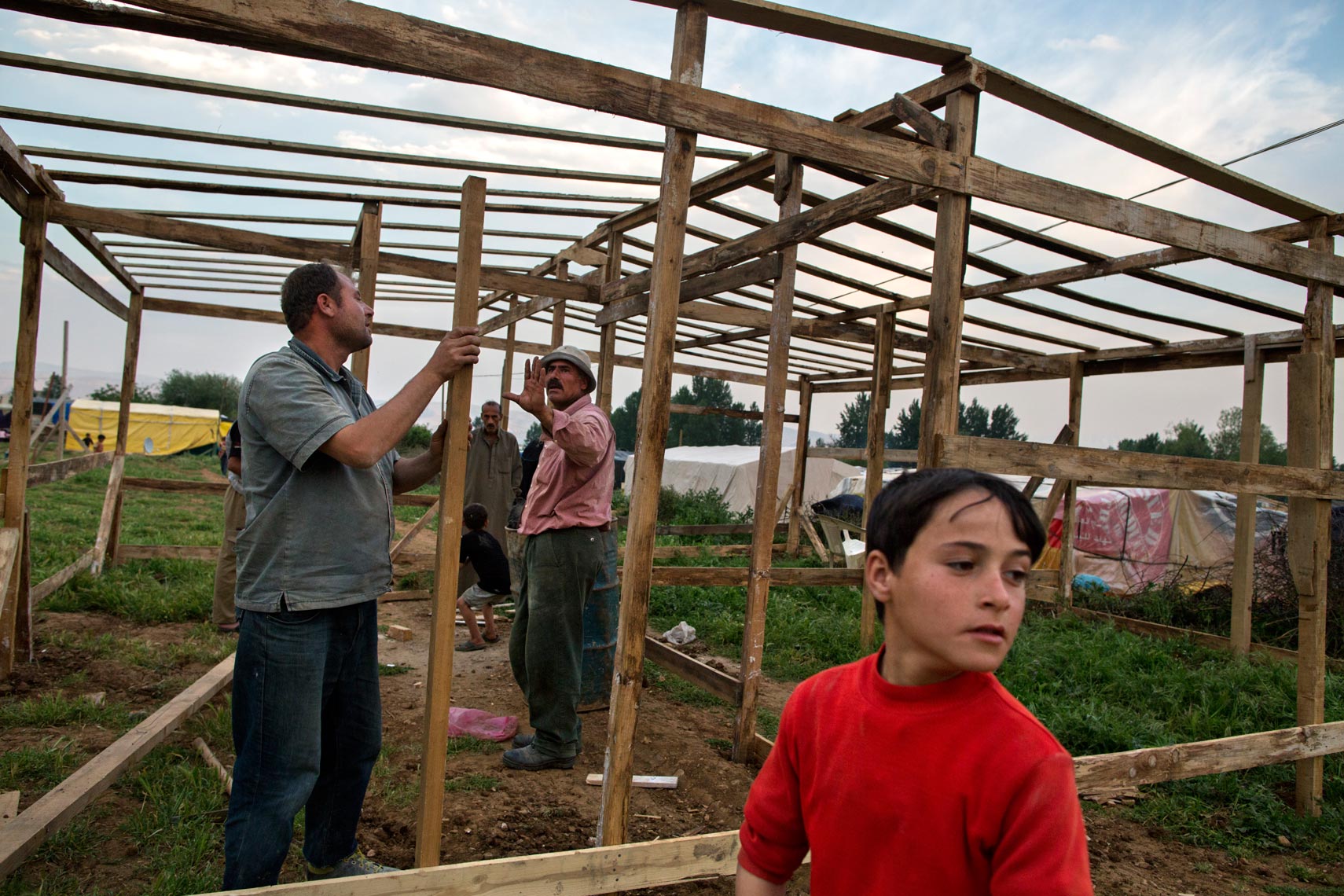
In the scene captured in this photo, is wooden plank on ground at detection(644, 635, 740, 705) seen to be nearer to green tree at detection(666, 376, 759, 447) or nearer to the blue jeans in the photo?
the blue jeans

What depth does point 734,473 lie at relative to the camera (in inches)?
854

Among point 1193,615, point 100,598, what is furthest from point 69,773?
point 1193,615

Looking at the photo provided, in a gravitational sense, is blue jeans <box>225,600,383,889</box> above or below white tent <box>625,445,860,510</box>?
below

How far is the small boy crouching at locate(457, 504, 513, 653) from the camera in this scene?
21.7ft

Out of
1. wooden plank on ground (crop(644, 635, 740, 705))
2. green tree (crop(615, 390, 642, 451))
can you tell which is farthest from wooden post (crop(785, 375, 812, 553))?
green tree (crop(615, 390, 642, 451))

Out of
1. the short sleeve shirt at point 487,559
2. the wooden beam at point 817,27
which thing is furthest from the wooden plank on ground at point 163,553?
the wooden beam at point 817,27

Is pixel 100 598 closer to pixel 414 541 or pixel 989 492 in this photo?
pixel 414 541

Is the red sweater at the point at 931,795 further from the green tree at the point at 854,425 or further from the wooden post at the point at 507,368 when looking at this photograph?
the green tree at the point at 854,425

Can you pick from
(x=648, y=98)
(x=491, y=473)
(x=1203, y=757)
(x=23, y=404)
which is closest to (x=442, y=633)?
(x=648, y=98)

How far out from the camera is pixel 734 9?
8.98ft

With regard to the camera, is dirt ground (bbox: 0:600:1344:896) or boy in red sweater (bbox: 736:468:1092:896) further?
dirt ground (bbox: 0:600:1344:896)

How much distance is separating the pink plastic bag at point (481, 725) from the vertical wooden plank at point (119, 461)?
4.71 metres

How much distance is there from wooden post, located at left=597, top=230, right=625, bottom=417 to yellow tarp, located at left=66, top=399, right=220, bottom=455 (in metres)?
32.1

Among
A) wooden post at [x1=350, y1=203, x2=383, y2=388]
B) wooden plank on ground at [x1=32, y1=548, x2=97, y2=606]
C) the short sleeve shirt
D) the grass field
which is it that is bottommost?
the grass field
